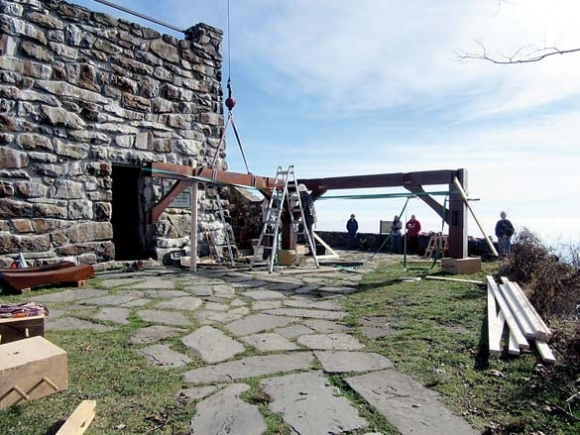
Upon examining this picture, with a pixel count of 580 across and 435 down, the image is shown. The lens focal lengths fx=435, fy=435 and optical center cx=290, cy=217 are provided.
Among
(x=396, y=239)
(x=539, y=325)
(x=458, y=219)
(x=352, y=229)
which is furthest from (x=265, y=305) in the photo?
(x=352, y=229)

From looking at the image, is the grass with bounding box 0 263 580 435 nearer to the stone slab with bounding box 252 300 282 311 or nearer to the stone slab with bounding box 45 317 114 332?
the stone slab with bounding box 45 317 114 332

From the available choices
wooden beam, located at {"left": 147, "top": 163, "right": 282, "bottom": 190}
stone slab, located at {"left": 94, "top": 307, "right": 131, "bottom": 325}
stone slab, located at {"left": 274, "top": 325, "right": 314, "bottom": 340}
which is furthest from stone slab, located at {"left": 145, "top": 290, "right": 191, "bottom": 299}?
wooden beam, located at {"left": 147, "top": 163, "right": 282, "bottom": 190}

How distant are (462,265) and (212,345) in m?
4.58

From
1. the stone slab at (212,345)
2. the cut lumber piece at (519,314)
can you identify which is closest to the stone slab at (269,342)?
the stone slab at (212,345)

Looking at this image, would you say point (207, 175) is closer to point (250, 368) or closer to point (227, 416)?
point (250, 368)

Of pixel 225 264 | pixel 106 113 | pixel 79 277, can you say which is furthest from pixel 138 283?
pixel 106 113

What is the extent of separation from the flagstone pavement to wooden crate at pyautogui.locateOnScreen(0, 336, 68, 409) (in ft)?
2.04

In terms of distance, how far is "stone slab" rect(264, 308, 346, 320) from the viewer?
409 centimetres

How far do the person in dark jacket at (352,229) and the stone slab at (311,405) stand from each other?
10.7 m

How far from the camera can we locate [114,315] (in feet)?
13.0

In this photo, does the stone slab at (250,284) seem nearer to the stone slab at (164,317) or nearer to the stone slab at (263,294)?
the stone slab at (263,294)

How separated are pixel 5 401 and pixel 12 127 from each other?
4849 millimetres

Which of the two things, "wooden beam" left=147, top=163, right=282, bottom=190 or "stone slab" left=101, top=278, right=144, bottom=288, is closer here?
"stone slab" left=101, top=278, right=144, bottom=288

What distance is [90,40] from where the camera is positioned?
666 cm
